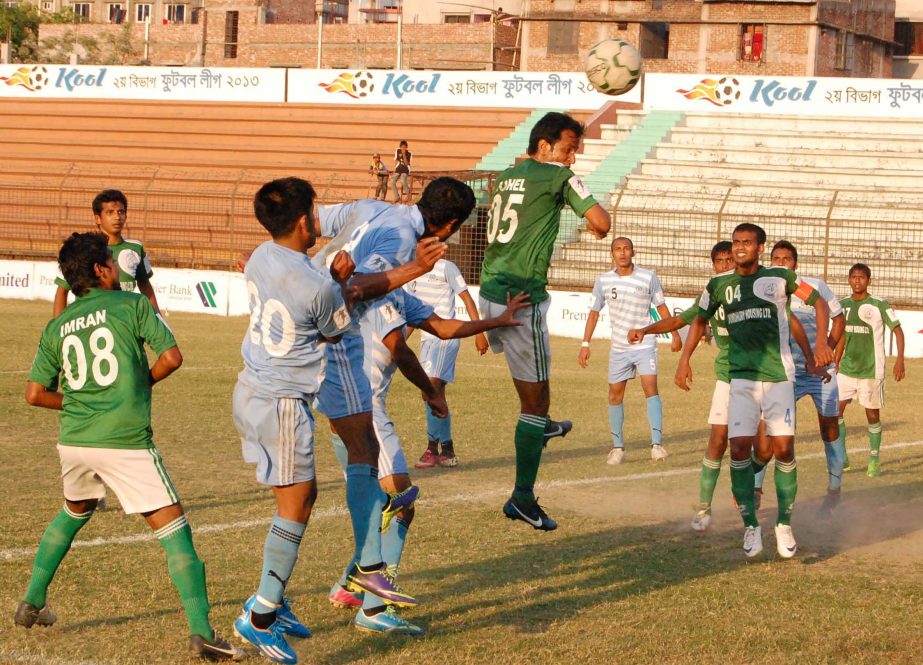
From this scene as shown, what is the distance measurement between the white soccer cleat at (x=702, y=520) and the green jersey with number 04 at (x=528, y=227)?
2298mm

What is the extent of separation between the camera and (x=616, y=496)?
399 inches

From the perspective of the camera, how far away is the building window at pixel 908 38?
48750 millimetres

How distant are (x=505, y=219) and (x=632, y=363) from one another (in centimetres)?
537

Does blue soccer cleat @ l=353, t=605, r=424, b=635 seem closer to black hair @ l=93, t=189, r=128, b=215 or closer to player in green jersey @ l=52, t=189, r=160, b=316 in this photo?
player in green jersey @ l=52, t=189, r=160, b=316

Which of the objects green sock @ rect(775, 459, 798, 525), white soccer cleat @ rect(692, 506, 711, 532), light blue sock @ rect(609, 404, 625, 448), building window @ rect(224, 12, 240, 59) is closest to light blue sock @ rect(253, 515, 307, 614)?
green sock @ rect(775, 459, 798, 525)

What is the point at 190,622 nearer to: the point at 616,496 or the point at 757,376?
the point at 757,376

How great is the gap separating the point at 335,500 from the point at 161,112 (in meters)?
31.8

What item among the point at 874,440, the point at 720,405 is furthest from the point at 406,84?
the point at 720,405

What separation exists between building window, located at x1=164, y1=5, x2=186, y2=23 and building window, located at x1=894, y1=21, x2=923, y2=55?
4344 cm

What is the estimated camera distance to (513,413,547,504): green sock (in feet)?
25.3

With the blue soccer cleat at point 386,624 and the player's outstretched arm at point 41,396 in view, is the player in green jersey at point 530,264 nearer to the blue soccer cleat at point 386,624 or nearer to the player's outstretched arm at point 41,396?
the blue soccer cleat at point 386,624

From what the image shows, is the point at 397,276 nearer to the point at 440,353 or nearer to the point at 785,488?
the point at 785,488

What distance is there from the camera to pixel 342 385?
6305 millimetres

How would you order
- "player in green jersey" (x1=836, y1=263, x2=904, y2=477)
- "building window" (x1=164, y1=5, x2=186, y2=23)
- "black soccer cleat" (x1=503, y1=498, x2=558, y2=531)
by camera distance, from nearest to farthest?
"black soccer cleat" (x1=503, y1=498, x2=558, y2=531)
"player in green jersey" (x1=836, y1=263, x2=904, y2=477)
"building window" (x1=164, y1=5, x2=186, y2=23)
